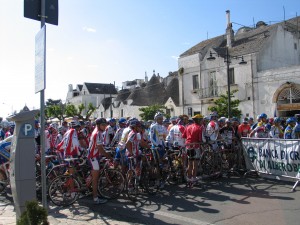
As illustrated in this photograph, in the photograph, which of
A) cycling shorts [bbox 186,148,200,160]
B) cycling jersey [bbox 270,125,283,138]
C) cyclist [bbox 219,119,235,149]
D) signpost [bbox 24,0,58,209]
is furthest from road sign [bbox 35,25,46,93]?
cycling jersey [bbox 270,125,283,138]

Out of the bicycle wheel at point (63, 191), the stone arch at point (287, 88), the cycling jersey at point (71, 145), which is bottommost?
the bicycle wheel at point (63, 191)

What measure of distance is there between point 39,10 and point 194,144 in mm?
5981

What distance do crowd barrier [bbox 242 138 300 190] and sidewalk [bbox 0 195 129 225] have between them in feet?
16.2

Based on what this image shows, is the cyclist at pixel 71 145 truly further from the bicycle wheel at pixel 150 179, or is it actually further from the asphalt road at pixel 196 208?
the bicycle wheel at pixel 150 179

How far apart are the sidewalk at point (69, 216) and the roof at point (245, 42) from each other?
27769 millimetres

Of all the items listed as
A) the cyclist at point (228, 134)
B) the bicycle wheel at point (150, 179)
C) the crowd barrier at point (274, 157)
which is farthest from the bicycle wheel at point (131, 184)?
the cyclist at point (228, 134)

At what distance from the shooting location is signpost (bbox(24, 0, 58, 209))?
4.67m

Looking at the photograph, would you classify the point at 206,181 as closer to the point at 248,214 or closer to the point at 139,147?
the point at 139,147

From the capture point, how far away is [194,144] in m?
9.66

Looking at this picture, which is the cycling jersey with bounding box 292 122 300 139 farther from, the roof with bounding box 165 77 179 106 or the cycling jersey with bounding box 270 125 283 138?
the roof with bounding box 165 77 179 106

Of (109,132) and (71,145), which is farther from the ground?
(109,132)

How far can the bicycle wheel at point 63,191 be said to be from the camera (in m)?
7.73

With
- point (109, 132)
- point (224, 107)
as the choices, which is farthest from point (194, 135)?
point (224, 107)

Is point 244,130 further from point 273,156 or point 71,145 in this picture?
point 71,145
